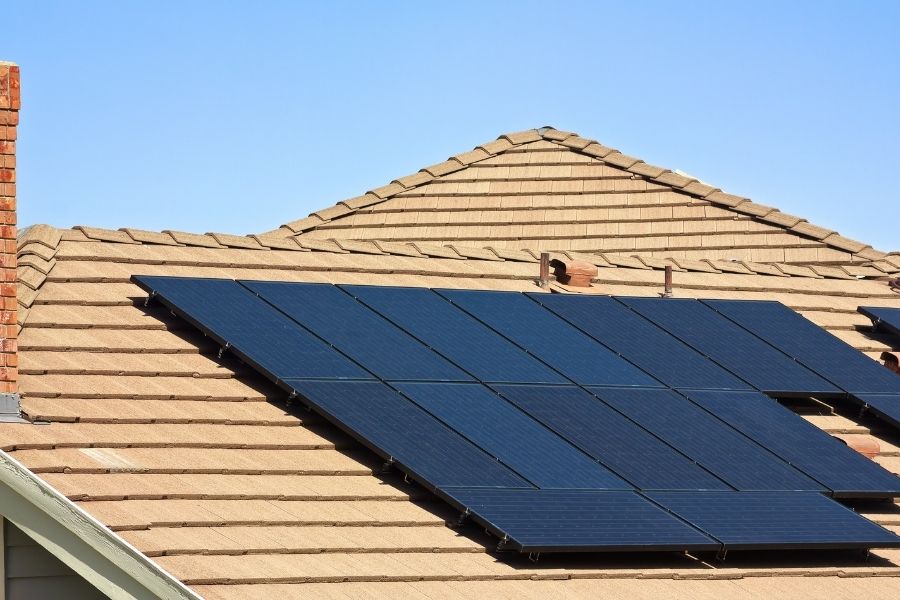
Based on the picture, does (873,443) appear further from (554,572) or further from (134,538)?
(134,538)

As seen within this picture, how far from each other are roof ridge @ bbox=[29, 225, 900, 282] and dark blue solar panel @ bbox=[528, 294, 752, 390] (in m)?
1.62

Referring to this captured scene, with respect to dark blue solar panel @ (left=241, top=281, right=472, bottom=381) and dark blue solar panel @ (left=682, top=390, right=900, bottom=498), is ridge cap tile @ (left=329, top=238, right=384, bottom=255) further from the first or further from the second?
dark blue solar panel @ (left=682, top=390, right=900, bottom=498)

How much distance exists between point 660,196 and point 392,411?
12.0 meters

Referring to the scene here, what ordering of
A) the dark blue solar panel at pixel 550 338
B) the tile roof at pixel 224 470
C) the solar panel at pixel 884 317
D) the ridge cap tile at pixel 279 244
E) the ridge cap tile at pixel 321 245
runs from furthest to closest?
the solar panel at pixel 884 317, the ridge cap tile at pixel 321 245, the ridge cap tile at pixel 279 244, the dark blue solar panel at pixel 550 338, the tile roof at pixel 224 470

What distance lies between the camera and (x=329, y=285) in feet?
54.7

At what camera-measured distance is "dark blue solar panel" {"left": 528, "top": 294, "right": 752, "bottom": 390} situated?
16.2 metres

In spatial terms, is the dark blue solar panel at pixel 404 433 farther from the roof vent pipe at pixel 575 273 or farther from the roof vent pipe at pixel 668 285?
the roof vent pipe at pixel 668 285

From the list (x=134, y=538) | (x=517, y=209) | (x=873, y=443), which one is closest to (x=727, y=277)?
(x=873, y=443)

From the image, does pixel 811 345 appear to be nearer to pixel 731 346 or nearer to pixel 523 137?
pixel 731 346

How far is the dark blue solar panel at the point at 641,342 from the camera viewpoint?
53.2ft

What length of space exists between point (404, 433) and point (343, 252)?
15.4ft

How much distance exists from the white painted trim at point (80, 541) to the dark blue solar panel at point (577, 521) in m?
2.98

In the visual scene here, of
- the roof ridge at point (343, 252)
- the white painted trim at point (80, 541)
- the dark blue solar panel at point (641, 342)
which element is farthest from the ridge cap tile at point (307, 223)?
the white painted trim at point (80, 541)

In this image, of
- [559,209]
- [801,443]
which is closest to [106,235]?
[801,443]
